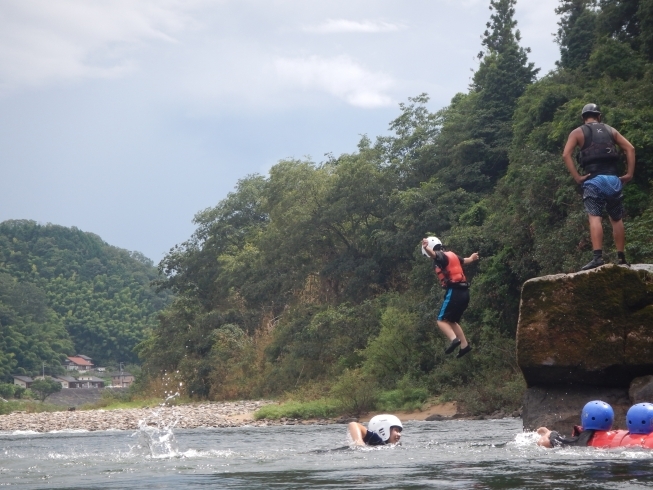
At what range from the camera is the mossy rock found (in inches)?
458

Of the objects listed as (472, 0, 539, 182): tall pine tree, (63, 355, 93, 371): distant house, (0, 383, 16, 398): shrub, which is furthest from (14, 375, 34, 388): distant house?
(472, 0, 539, 182): tall pine tree

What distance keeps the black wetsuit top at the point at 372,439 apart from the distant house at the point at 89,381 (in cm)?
9778

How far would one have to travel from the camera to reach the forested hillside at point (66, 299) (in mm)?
104875

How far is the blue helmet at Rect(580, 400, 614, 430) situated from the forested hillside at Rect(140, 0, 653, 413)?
1368cm

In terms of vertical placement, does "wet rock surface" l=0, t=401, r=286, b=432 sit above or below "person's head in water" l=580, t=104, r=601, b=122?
below

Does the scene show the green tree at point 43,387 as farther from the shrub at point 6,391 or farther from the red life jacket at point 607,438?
the red life jacket at point 607,438

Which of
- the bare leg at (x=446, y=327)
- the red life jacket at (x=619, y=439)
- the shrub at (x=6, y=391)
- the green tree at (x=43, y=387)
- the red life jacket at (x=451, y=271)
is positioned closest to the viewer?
the red life jacket at (x=619, y=439)

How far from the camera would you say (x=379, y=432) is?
42.4 feet

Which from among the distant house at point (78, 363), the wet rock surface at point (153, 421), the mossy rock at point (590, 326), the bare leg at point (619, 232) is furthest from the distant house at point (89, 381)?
the bare leg at point (619, 232)

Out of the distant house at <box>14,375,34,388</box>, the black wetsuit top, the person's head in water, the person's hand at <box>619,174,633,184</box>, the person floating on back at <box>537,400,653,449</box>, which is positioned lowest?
the distant house at <box>14,375,34,388</box>

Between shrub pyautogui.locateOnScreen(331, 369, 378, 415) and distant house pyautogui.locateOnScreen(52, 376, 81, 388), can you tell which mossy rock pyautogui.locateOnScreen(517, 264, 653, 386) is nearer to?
shrub pyautogui.locateOnScreen(331, 369, 378, 415)

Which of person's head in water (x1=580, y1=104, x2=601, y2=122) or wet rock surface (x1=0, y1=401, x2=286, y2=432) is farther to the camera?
wet rock surface (x1=0, y1=401, x2=286, y2=432)

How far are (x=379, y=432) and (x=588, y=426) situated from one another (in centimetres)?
324

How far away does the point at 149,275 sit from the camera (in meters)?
140
